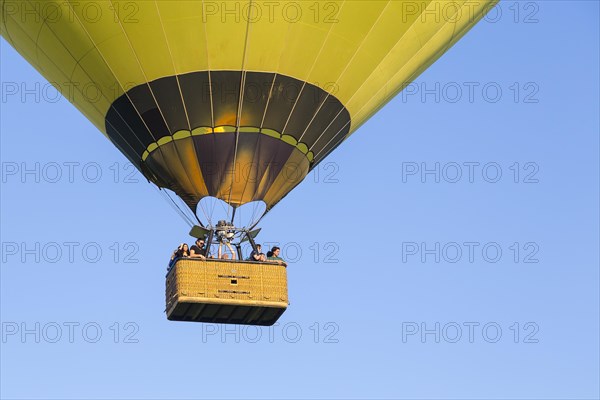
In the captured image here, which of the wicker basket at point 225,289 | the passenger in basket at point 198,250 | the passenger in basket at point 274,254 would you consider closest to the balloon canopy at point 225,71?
the passenger in basket at point 198,250

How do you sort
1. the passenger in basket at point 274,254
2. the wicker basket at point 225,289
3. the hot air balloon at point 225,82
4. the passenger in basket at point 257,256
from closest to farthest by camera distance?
the wicker basket at point 225,289
the hot air balloon at point 225,82
the passenger in basket at point 257,256
the passenger in basket at point 274,254

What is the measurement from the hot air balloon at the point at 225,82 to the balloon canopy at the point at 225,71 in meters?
0.01

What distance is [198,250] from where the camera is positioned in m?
19.5

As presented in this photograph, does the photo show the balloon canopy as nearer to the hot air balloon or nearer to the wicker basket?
the hot air balloon

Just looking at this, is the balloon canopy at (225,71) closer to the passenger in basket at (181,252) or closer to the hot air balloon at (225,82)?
the hot air balloon at (225,82)

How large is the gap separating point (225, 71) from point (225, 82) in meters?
0.12

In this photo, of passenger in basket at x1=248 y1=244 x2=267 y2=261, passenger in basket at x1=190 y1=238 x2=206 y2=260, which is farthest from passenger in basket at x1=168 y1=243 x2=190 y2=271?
passenger in basket at x1=248 y1=244 x2=267 y2=261

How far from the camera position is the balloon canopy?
19250mm

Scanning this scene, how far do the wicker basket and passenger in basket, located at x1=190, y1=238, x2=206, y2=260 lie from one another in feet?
0.32

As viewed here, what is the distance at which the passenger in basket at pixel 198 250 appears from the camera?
1922cm

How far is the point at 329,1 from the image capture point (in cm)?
1925

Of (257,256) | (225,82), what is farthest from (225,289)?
(225,82)

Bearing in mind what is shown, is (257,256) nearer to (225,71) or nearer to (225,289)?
(225,289)

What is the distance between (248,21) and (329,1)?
89 cm
